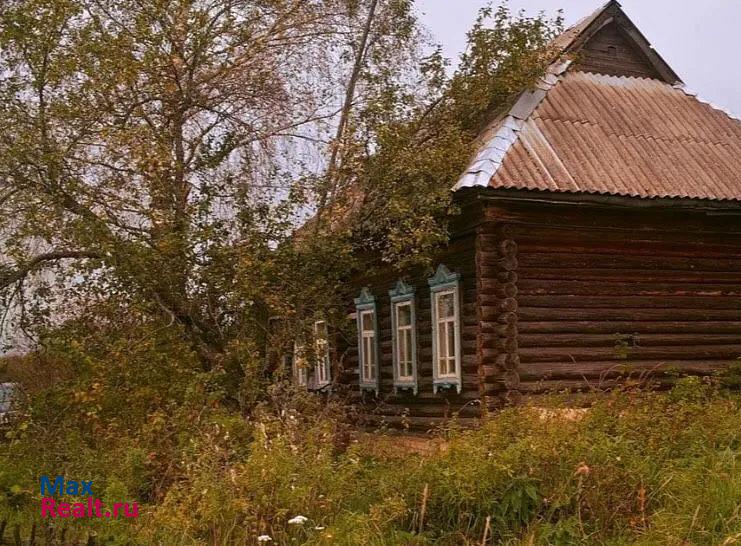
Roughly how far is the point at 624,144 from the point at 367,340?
485 centimetres

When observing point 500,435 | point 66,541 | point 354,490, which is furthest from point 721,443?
point 66,541

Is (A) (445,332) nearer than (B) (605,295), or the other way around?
(B) (605,295)

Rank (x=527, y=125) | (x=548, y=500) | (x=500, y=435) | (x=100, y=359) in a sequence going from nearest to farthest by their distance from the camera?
(x=548, y=500) < (x=500, y=435) < (x=100, y=359) < (x=527, y=125)

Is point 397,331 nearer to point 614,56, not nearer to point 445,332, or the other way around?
point 445,332

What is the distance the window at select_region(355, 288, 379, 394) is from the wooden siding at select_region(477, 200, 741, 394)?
11.0ft

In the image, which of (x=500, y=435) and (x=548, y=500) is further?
(x=500, y=435)

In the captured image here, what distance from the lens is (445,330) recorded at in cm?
1102

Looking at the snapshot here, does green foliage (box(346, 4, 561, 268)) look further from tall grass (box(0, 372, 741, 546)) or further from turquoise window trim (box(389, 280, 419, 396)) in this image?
tall grass (box(0, 372, 741, 546))

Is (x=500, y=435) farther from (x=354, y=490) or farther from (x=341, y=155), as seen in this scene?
(x=341, y=155)

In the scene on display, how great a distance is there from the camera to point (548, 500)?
602 centimetres

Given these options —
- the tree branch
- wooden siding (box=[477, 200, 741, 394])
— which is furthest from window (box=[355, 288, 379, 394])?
the tree branch

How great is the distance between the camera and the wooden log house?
32.9ft

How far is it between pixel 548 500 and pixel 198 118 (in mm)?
7268

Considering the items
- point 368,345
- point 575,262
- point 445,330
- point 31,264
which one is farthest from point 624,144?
point 31,264
